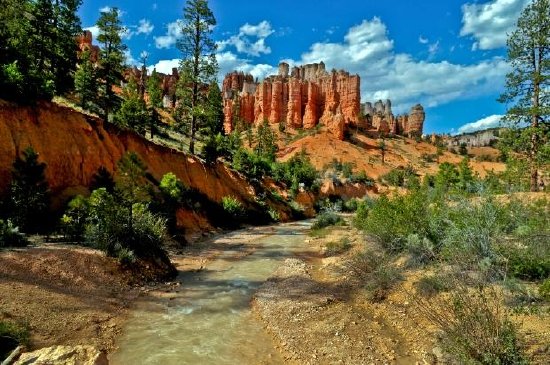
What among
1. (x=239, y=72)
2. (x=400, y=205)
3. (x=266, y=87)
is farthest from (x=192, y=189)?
(x=239, y=72)

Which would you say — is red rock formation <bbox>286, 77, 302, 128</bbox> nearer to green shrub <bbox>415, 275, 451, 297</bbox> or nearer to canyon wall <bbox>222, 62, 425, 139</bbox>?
canyon wall <bbox>222, 62, 425, 139</bbox>

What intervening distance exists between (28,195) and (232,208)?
20.7 meters

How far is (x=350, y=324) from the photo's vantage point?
1021 centimetres

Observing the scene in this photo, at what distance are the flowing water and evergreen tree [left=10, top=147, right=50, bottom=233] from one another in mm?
6512

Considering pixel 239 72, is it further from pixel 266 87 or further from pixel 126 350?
pixel 126 350

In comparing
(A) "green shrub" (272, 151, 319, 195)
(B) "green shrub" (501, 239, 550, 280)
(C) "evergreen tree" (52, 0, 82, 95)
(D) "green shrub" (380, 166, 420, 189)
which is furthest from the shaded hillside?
(B) "green shrub" (501, 239, 550, 280)

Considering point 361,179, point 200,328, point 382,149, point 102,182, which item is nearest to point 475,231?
point 200,328

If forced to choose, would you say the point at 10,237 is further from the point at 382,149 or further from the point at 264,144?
the point at 382,149

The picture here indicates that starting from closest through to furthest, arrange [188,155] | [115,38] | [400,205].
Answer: [400,205], [115,38], [188,155]

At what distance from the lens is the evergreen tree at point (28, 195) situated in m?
15.3

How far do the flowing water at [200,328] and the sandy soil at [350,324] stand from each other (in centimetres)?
56

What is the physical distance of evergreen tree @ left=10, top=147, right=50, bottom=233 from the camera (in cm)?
1530

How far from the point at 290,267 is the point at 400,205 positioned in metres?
5.74

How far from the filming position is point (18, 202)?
50.1ft
